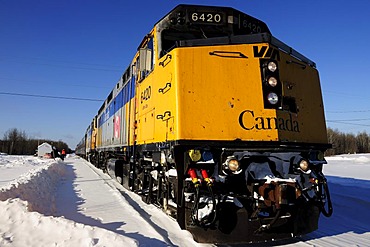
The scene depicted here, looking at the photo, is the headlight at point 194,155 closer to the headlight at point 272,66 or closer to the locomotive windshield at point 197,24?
the headlight at point 272,66

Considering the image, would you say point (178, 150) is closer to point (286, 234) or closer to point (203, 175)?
point (203, 175)

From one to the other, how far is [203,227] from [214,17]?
10.8 feet

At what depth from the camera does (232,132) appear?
390 cm

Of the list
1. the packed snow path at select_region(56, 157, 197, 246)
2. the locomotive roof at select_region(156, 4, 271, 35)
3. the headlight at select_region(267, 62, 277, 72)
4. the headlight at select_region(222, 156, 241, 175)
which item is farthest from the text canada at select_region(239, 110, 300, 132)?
the packed snow path at select_region(56, 157, 197, 246)

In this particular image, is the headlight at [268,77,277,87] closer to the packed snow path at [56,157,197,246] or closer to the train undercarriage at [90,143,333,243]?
the train undercarriage at [90,143,333,243]

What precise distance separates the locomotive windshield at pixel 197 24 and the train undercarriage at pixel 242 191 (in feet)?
6.43

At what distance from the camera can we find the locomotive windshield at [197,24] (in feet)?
15.4

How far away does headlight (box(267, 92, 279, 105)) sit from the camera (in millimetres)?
4160

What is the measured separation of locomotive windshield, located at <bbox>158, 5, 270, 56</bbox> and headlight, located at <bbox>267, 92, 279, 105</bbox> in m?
1.25

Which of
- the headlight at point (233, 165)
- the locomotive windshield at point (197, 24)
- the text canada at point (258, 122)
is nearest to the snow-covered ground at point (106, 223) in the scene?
the headlight at point (233, 165)

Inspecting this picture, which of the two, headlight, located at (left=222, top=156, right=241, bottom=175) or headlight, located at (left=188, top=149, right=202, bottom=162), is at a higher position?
headlight, located at (left=188, top=149, right=202, bottom=162)

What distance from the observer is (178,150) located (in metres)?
3.77

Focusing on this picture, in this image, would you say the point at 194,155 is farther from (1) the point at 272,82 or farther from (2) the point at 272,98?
(1) the point at 272,82

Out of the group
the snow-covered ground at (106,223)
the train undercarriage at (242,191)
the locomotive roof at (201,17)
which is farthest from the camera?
the locomotive roof at (201,17)
